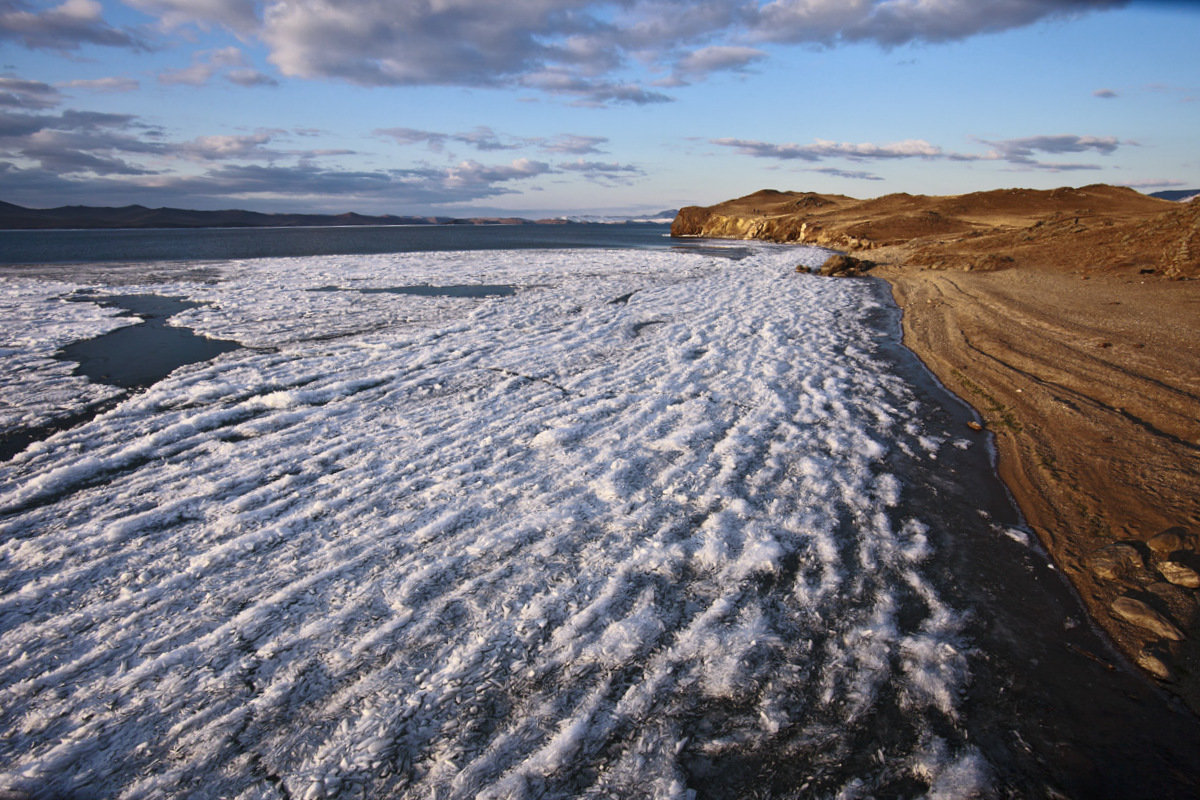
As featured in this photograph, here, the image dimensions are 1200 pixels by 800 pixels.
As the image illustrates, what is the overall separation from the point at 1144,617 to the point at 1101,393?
371 centimetres

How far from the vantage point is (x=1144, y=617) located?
276 cm

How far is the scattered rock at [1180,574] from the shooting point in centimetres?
292

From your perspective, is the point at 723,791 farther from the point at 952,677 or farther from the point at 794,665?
the point at 952,677

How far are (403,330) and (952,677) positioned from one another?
912 cm

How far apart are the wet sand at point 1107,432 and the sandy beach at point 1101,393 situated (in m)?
0.01

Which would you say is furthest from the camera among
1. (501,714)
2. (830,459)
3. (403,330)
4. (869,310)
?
(869,310)

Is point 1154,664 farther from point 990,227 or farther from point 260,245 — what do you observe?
point 260,245

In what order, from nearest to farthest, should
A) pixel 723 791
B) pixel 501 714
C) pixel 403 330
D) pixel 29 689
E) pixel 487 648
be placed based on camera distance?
pixel 723 791, pixel 501 714, pixel 29 689, pixel 487 648, pixel 403 330

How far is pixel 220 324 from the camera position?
10281 millimetres

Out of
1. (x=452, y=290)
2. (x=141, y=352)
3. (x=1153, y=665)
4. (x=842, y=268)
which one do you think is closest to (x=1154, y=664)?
(x=1153, y=665)

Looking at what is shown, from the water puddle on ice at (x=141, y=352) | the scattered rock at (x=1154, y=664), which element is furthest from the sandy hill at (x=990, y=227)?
the water puddle on ice at (x=141, y=352)

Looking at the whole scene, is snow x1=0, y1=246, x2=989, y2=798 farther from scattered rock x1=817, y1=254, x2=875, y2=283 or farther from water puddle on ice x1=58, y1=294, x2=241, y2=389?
scattered rock x1=817, y1=254, x2=875, y2=283

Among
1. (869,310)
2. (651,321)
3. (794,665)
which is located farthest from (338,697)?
(869,310)

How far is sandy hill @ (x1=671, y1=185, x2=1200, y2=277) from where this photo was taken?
12422 mm
